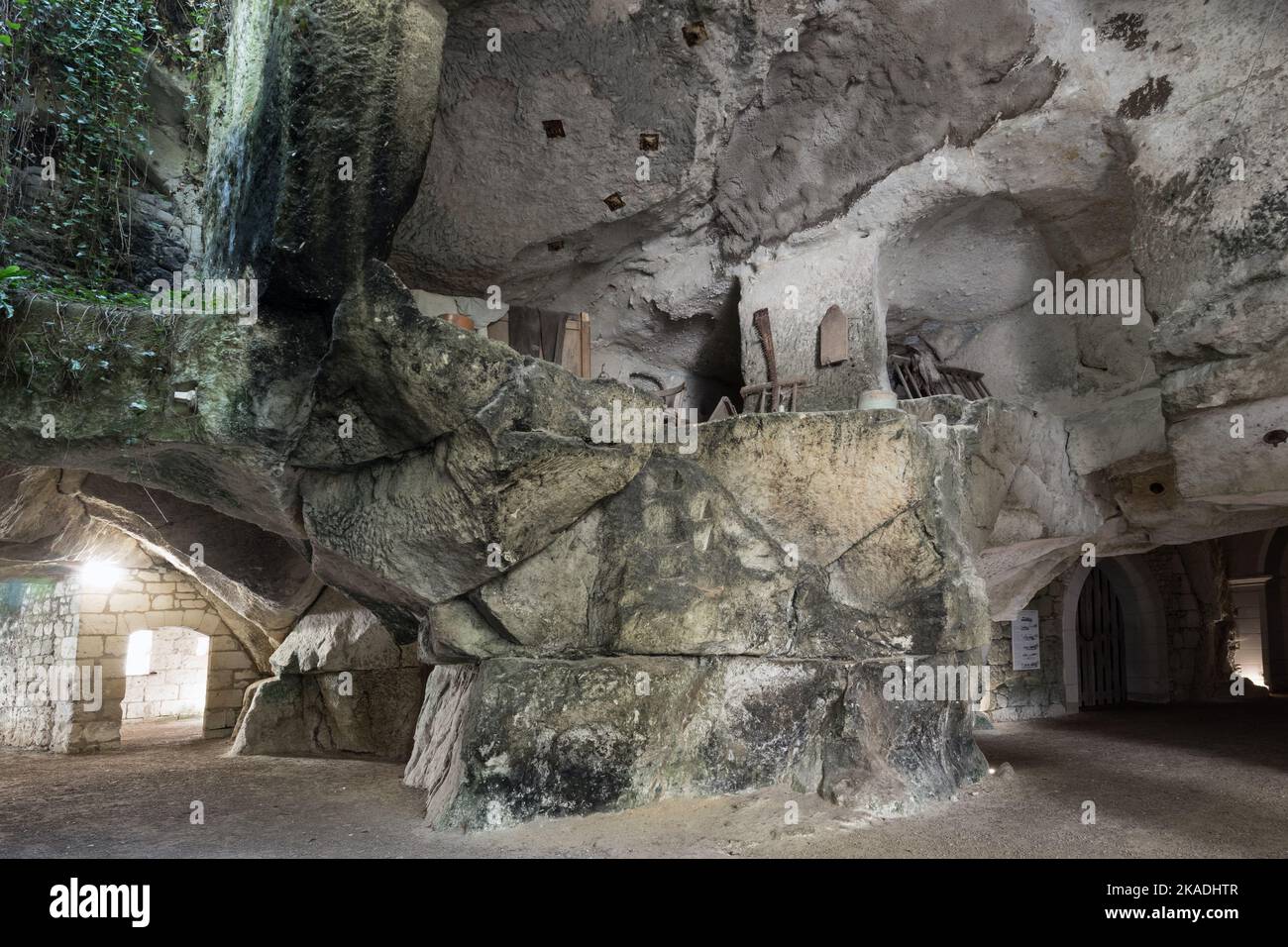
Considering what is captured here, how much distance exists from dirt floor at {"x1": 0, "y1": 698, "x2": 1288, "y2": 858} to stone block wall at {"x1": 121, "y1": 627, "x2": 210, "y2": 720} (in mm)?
6188

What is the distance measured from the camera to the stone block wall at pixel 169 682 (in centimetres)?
1243

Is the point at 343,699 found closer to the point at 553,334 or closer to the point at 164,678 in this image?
the point at 553,334

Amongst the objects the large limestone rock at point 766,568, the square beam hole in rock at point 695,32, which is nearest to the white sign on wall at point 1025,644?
the large limestone rock at point 766,568

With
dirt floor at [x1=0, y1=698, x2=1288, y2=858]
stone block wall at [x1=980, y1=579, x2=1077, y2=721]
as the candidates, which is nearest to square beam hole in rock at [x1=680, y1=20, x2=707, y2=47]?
dirt floor at [x1=0, y1=698, x2=1288, y2=858]

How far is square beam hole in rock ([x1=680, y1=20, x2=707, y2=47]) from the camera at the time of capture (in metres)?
5.82

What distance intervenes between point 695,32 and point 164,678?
37.3 ft

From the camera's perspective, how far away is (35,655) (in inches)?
379

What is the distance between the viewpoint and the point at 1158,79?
218 inches

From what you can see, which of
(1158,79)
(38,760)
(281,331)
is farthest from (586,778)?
(38,760)

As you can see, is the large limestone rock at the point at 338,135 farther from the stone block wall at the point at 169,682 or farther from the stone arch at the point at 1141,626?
the stone arch at the point at 1141,626

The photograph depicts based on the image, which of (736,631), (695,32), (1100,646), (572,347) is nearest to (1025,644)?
(1100,646)

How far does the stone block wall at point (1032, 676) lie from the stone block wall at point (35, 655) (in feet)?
30.7

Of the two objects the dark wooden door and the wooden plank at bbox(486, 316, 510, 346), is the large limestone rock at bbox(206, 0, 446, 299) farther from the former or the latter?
the dark wooden door

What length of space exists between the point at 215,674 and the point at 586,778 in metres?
6.77
